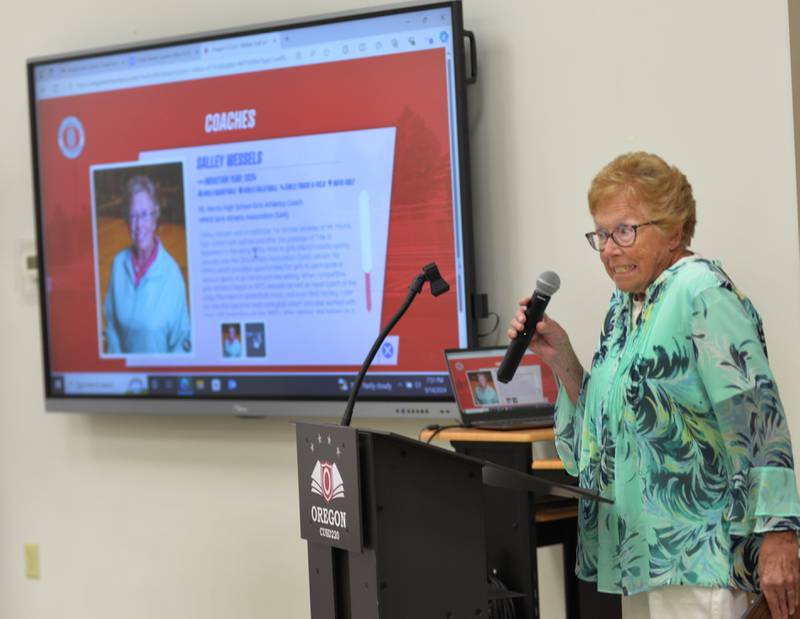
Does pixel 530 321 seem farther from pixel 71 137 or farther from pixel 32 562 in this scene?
pixel 32 562

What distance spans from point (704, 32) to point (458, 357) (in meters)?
1.05

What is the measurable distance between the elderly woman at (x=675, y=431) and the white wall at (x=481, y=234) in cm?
84

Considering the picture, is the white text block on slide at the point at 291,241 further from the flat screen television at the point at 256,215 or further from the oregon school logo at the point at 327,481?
the oregon school logo at the point at 327,481

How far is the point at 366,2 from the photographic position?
11.6 feet

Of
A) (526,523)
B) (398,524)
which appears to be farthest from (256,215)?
(398,524)

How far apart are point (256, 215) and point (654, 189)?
1797mm

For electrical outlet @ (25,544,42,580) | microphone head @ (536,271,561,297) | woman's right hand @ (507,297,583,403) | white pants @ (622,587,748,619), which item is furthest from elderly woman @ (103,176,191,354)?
white pants @ (622,587,748,619)

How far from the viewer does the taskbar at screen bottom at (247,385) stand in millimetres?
3398

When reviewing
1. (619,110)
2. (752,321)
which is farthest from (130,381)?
(752,321)

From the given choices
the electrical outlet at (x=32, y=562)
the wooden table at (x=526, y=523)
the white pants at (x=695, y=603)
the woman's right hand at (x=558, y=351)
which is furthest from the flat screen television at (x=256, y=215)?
the white pants at (x=695, y=603)

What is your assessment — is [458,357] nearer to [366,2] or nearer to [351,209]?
[351,209]

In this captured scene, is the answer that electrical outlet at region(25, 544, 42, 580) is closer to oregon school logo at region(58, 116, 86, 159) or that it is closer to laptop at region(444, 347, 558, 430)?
oregon school logo at region(58, 116, 86, 159)

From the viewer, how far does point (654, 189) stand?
2.13 meters

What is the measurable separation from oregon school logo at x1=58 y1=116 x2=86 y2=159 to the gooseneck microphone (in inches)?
92.3
